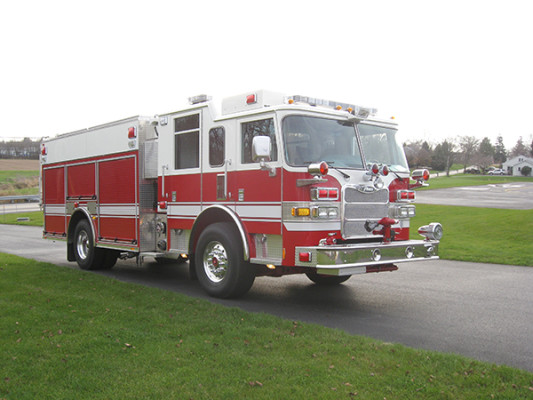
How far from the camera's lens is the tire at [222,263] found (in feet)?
25.0

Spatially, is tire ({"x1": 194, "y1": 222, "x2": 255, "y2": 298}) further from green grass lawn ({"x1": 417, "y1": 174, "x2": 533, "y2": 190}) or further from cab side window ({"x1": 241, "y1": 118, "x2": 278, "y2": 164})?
green grass lawn ({"x1": 417, "y1": 174, "x2": 533, "y2": 190})

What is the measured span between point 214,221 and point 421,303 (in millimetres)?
3352

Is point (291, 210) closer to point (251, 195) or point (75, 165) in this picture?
point (251, 195)

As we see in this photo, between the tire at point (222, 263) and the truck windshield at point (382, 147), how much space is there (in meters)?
2.31

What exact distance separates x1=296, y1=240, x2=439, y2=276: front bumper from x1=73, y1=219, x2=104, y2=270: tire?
582 centimetres

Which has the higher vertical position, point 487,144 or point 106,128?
point 487,144

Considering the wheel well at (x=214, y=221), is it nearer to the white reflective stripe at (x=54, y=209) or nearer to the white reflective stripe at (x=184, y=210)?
the white reflective stripe at (x=184, y=210)

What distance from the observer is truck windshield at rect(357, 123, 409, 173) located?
7879 mm

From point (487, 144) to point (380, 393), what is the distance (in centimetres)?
12658

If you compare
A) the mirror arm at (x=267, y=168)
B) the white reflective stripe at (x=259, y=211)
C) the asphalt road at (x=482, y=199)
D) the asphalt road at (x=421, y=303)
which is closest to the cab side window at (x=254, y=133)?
the mirror arm at (x=267, y=168)

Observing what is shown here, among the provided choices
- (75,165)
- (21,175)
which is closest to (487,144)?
(21,175)

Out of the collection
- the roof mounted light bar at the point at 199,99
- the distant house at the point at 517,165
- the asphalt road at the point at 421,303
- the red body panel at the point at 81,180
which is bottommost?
the asphalt road at the point at 421,303

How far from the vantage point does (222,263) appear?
7918 millimetres

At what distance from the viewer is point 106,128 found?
10.6 metres
